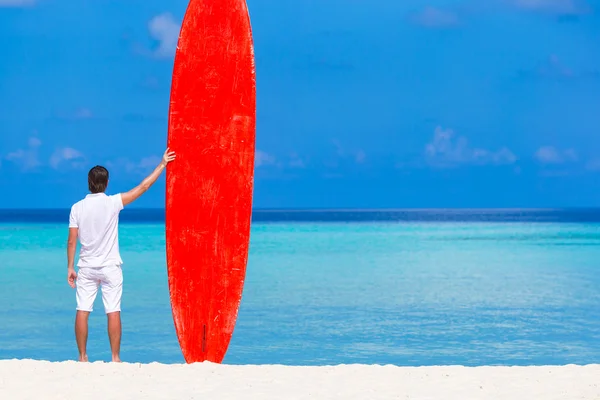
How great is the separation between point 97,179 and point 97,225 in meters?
0.25

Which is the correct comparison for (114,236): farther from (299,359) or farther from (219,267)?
(299,359)

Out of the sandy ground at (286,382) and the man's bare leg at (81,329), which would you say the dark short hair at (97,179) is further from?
the sandy ground at (286,382)

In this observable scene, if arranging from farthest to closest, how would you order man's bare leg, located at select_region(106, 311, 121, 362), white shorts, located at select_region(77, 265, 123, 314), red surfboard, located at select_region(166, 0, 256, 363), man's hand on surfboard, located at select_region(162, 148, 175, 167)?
red surfboard, located at select_region(166, 0, 256, 363) < man's hand on surfboard, located at select_region(162, 148, 175, 167) < man's bare leg, located at select_region(106, 311, 121, 362) < white shorts, located at select_region(77, 265, 123, 314)

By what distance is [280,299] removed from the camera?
12.6 m

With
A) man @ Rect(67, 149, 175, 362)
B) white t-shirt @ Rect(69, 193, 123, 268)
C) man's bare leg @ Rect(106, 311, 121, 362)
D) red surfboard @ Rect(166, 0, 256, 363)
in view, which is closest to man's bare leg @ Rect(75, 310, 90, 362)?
man @ Rect(67, 149, 175, 362)

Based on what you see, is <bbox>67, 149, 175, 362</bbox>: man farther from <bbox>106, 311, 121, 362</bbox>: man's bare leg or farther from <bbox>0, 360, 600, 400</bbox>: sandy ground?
<bbox>0, 360, 600, 400</bbox>: sandy ground

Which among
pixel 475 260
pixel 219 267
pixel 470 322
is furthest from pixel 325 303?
pixel 475 260

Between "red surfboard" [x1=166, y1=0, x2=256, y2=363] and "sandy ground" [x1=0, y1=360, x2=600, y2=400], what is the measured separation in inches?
30.8

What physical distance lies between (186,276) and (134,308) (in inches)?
236

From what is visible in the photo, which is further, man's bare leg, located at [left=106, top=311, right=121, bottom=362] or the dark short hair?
man's bare leg, located at [left=106, top=311, right=121, bottom=362]

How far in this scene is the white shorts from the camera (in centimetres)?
463

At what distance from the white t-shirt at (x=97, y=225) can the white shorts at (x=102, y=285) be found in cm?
4

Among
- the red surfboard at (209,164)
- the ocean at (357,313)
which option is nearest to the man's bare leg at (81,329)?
the red surfboard at (209,164)

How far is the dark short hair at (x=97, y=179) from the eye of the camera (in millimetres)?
4519
